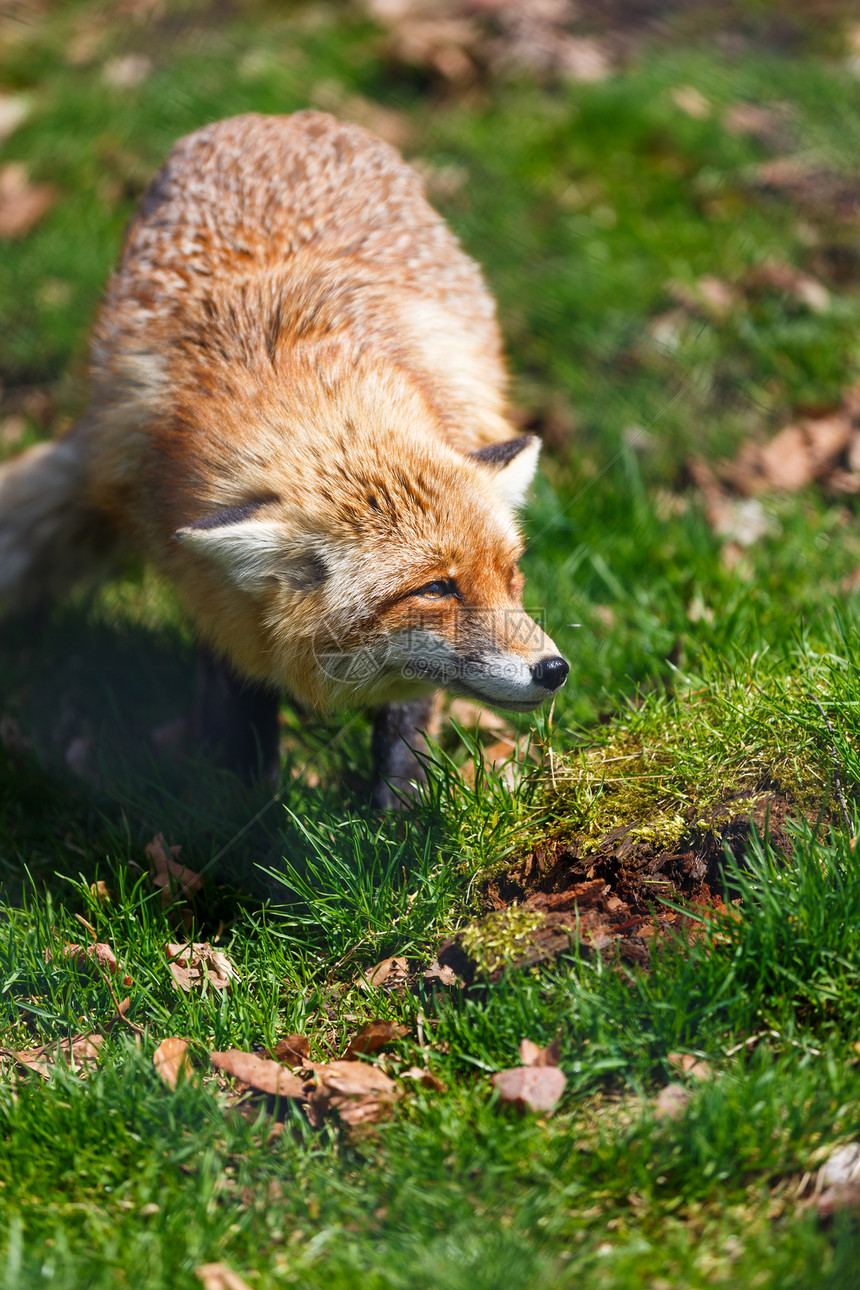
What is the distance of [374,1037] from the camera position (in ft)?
10.3

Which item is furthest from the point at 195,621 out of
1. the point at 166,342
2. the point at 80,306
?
the point at 80,306

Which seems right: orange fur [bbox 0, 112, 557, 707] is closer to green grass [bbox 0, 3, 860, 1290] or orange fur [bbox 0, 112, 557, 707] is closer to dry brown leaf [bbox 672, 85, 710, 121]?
green grass [bbox 0, 3, 860, 1290]

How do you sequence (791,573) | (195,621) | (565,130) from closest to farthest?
(195,621) < (791,573) < (565,130)

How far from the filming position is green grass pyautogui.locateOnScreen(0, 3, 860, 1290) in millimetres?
2572

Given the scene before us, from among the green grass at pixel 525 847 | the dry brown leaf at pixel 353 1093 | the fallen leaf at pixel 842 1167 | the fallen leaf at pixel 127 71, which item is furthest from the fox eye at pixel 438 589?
the fallen leaf at pixel 127 71

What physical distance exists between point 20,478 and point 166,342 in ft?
4.62

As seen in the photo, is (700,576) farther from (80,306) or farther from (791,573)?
(80,306)

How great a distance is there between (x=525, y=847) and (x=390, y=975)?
1.98 ft

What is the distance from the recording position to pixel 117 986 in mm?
3389

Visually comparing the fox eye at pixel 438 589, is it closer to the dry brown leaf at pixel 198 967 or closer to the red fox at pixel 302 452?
the red fox at pixel 302 452

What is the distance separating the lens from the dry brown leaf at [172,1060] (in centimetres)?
299

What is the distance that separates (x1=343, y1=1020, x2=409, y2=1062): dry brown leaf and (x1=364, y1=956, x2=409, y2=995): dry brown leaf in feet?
0.48

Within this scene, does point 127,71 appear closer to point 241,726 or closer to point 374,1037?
point 241,726

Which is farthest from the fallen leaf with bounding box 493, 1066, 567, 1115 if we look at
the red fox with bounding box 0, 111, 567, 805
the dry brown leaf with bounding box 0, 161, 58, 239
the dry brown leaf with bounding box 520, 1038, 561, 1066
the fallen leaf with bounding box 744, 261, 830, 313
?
the dry brown leaf with bounding box 0, 161, 58, 239
